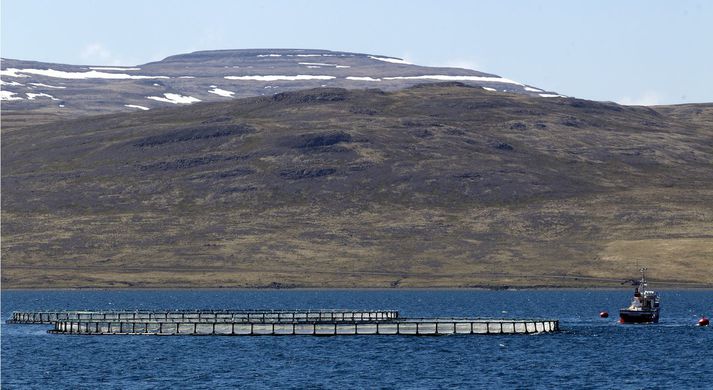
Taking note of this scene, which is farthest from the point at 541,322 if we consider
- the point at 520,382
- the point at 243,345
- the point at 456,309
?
the point at 456,309

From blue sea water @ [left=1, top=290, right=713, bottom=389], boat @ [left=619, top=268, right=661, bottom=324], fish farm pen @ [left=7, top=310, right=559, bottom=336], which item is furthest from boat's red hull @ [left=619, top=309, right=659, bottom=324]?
fish farm pen @ [left=7, top=310, right=559, bottom=336]

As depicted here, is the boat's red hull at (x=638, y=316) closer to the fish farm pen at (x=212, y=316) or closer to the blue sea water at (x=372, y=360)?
the blue sea water at (x=372, y=360)

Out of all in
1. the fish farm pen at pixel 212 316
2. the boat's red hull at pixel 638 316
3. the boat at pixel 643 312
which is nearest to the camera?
the fish farm pen at pixel 212 316

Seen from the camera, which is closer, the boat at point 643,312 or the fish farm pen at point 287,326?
the fish farm pen at point 287,326

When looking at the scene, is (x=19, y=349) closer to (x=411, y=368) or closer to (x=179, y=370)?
(x=179, y=370)

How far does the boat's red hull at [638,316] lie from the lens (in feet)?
465

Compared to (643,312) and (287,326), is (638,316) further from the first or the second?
(287,326)

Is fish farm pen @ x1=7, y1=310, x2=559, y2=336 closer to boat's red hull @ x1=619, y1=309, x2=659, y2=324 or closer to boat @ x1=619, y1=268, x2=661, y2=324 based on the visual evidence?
boat's red hull @ x1=619, y1=309, x2=659, y2=324

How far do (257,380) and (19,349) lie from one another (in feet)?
111

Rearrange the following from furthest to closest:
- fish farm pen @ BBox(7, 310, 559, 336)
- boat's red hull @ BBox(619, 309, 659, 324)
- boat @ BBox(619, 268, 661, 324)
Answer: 1. boat @ BBox(619, 268, 661, 324)
2. boat's red hull @ BBox(619, 309, 659, 324)
3. fish farm pen @ BBox(7, 310, 559, 336)

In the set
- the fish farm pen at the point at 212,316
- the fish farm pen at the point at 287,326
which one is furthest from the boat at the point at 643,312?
the fish farm pen at the point at 212,316

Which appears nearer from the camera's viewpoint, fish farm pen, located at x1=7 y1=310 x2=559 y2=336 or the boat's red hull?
fish farm pen, located at x1=7 y1=310 x2=559 y2=336

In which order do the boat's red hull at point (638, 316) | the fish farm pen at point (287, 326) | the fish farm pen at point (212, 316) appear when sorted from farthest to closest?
the boat's red hull at point (638, 316) → the fish farm pen at point (212, 316) → the fish farm pen at point (287, 326)

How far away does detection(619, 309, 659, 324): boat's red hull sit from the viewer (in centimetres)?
14175
